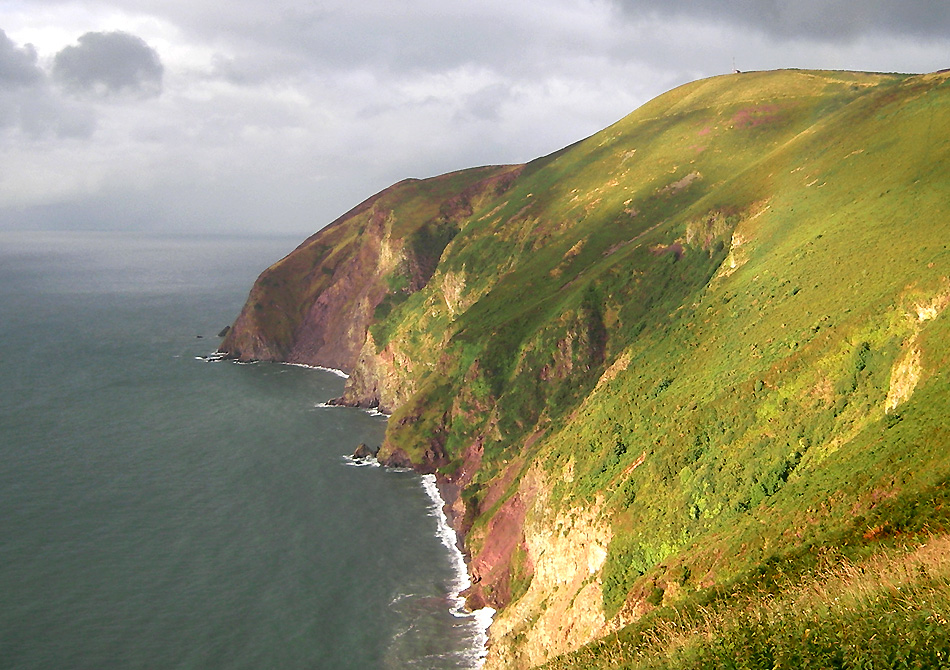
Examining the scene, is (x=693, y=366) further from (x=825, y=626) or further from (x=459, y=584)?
(x=825, y=626)

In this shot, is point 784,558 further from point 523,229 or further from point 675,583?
point 523,229

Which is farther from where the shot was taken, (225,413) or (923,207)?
(225,413)

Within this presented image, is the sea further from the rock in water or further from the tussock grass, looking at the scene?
the tussock grass

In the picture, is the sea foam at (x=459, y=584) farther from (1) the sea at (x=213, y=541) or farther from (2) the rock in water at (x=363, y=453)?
(2) the rock in water at (x=363, y=453)

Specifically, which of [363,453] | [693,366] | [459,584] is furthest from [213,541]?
[693,366]

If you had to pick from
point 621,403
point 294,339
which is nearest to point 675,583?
point 621,403

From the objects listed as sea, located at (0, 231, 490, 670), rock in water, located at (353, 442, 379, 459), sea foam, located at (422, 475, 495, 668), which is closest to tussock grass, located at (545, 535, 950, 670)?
sea foam, located at (422, 475, 495, 668)

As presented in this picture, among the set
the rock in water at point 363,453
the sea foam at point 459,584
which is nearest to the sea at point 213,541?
the sea foam at point 459,584

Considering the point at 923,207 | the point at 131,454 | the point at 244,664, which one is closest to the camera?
the point at 244,664
